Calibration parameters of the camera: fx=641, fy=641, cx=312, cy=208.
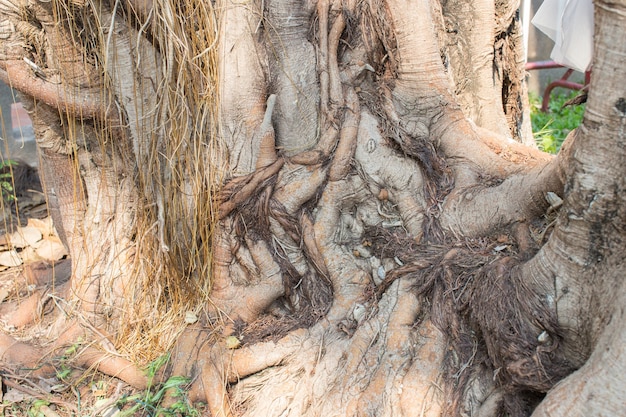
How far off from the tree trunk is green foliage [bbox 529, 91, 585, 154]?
2618 millimetres

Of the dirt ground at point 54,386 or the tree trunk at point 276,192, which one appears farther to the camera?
the dirt ground at point 54,386

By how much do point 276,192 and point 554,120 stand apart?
4.86 metres

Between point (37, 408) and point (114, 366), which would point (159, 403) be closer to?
point (114, 366)

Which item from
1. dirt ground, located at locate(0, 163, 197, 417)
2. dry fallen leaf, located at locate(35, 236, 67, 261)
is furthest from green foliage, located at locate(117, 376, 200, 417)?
dry fallen leaf, located at locate(35, 236, 67, 261)

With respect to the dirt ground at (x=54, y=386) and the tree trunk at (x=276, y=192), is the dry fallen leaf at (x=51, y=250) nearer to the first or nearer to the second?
the dirt ground at (x=54, y=386)

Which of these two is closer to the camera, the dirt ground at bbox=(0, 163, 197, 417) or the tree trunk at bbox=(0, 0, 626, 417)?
the tree trunk at bbox=(0, 0, 626, 417)

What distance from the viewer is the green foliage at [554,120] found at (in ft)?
19.3

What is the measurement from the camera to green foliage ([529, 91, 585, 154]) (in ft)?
19.3

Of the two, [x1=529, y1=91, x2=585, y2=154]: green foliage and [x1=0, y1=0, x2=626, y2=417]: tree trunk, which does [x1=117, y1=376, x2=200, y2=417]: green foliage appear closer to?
[x1=0, y1=0, x2=626, y2=417]: tree trunk

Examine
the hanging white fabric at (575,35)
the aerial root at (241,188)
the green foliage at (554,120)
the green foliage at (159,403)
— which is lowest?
the green foliage at (159,403)

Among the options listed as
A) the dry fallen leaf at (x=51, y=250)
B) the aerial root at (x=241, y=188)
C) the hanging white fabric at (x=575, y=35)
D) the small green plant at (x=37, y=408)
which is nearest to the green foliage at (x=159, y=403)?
the small green plant at (x=37, y=408)

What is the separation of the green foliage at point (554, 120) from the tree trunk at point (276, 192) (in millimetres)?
2618

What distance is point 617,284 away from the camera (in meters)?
1.99

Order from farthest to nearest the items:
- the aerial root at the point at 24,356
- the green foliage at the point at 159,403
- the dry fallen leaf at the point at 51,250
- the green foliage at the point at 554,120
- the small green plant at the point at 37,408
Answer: the green foliage at the point at 554,120 → the dry fallen leaf at the point at 51,250 → the aerial root at the point at 24,356 → the small green plant at the point at 37,408 → the green foliage at the point at 159,403
